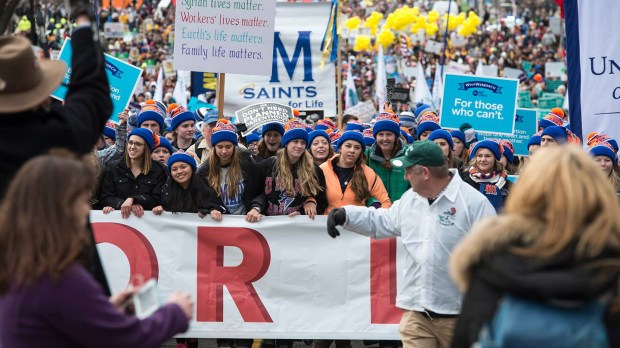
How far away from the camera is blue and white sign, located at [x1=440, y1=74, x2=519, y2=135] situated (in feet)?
42.3

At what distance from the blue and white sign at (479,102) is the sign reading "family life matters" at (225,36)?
8.83 ft

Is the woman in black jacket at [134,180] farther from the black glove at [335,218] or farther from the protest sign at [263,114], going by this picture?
the protest sign at [263,114]

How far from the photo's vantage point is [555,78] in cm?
3325

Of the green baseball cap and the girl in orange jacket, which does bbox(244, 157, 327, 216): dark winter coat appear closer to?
the girl in orange jacket

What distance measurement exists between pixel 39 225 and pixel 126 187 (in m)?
5.37

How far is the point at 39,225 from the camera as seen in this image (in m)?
3.31

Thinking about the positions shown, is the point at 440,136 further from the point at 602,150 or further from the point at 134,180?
the point at 134,180

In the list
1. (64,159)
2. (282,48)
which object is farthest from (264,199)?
(282,48)

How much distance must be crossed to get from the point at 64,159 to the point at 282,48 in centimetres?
1158

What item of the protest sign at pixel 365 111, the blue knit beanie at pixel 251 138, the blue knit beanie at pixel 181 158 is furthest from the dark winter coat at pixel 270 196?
the protest sign at pixel 365 111

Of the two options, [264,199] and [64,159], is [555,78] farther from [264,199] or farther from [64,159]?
[64,159]

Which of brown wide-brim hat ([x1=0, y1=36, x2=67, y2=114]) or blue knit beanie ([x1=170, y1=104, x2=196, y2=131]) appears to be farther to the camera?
blue knit beanie ([x1=170, y1=104, x2=196, y2=131])

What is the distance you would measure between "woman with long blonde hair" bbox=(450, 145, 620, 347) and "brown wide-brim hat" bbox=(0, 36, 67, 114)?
5.40 feet

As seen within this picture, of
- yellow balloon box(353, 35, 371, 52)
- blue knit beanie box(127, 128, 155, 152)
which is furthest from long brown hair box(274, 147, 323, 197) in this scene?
yellow balloon box(353, 35, 371, 52)
